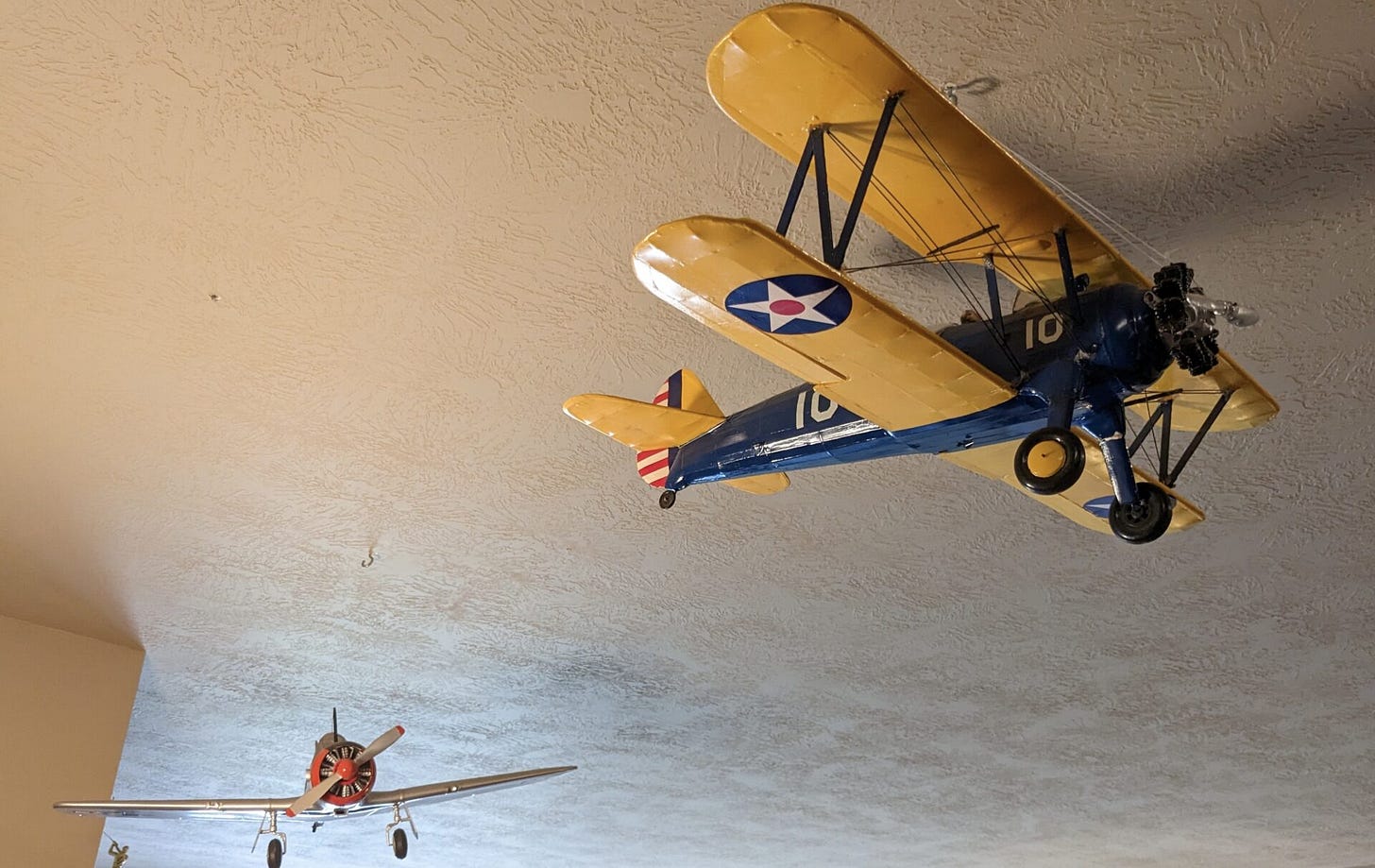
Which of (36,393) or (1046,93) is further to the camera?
(36,393)

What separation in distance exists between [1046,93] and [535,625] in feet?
12.9

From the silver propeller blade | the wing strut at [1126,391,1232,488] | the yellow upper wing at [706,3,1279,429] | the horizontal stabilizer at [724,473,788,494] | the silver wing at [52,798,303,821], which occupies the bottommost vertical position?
the silver wing at [52,798,303,821]

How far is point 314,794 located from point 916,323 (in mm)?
5002

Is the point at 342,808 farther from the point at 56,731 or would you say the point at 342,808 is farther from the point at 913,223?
the point at 913,223

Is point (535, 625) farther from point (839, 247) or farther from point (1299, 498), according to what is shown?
point (839, 247)

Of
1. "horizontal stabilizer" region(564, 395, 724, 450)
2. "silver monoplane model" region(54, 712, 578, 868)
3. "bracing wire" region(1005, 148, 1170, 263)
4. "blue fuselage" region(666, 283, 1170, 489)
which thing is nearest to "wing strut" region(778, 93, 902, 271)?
"blue fuselage" region(666, 283, 1170, 489)

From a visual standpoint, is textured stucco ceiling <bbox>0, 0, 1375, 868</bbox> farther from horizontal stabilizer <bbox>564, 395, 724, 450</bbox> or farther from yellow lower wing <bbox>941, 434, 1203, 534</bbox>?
yellow lower wing <bbox>941, 434, 1203, 534</bbox>

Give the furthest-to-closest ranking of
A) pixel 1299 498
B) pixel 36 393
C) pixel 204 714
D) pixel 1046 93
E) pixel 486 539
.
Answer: pixel 204 714 < pixel 486 539 < pixel 1299 498 < pixel 36 393 < pixel 1046 93

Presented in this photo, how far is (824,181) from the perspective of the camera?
89.1 inches

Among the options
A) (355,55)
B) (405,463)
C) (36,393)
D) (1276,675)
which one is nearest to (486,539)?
(405,463)

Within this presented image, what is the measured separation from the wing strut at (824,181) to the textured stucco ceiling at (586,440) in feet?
1.28

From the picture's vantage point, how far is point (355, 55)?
2.64 m

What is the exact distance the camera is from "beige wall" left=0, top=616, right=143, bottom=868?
581cm

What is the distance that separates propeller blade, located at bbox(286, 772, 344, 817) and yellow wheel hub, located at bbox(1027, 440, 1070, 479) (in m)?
4.91
